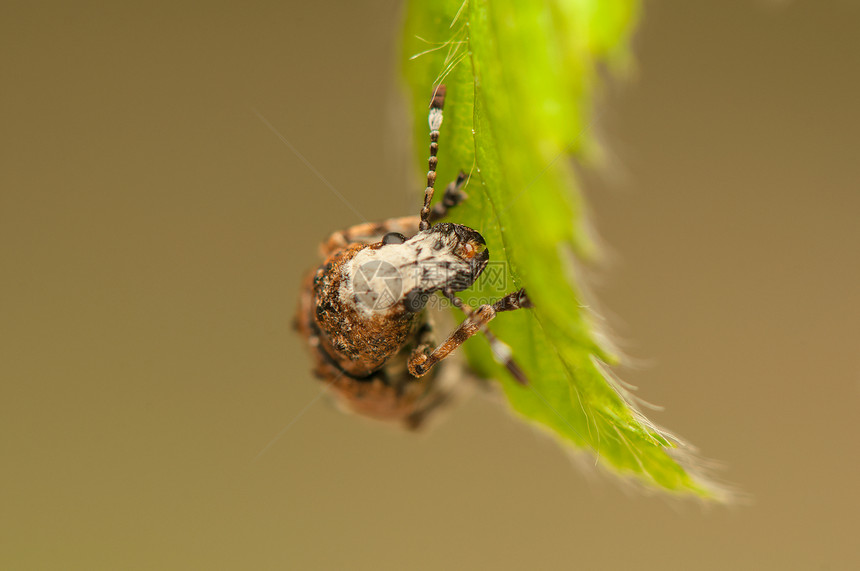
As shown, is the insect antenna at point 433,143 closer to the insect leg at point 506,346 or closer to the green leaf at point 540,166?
the green leaf at point 540,166

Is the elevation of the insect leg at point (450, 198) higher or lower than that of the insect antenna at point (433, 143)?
lower

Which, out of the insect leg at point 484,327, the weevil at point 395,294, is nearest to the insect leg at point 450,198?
→ the weevil at point 395,294

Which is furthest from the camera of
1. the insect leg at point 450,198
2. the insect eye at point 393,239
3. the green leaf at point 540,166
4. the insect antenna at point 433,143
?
the insect eye at point 393,239

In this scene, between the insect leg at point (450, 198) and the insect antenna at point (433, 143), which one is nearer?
the insect antenna at point (433, 143)

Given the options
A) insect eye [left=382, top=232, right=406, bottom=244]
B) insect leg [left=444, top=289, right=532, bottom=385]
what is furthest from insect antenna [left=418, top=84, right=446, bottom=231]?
insect leg [left=444, top=289, right=532, bottom=385]

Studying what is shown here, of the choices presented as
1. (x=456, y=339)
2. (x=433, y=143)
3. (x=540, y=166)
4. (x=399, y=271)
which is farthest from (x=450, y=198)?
(x=540, y=166)

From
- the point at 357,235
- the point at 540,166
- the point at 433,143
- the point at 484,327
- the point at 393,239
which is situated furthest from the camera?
the point at 357,235

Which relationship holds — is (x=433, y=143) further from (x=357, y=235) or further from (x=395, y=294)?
(x=357, y=235)
